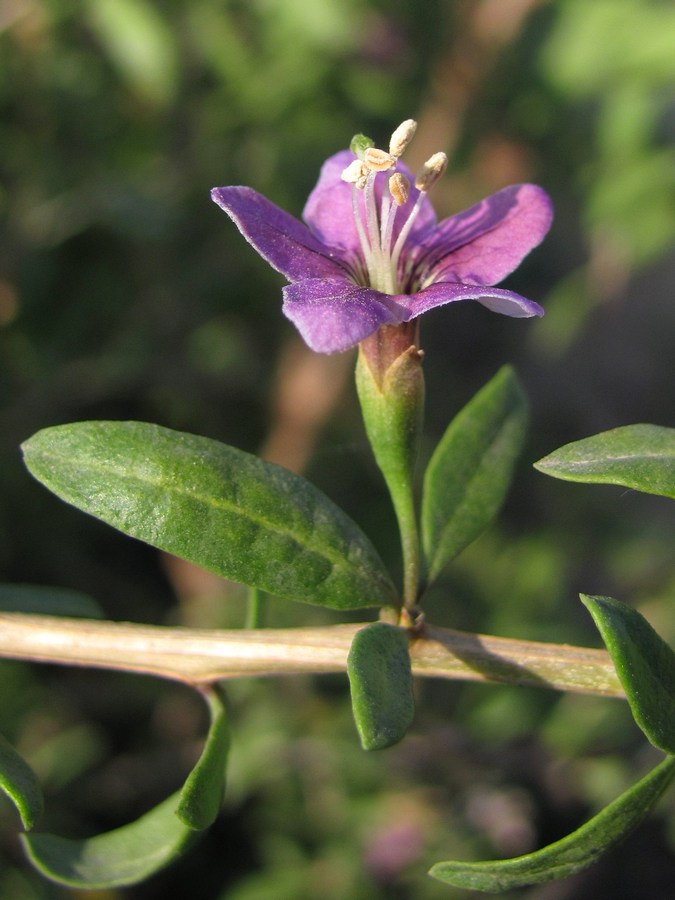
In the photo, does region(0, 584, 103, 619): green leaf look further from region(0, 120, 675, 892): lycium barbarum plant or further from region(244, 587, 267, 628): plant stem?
region(244, 587, 267, 628): plant stem

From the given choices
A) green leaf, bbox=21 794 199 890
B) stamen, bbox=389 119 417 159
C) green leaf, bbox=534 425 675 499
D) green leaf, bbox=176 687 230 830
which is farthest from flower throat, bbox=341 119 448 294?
green leaf, bbox=21 794 199 890

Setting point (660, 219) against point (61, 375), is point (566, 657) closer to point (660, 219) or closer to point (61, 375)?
point (61, 375)

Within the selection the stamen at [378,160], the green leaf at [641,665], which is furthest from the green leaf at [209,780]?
the stamen at [378,160]

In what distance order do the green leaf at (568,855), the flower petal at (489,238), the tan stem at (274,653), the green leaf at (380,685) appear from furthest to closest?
the flower petal at (489,238) < the tan stem at (274,653) < the green leaf at (568,855) < the green leaf at (380,685)

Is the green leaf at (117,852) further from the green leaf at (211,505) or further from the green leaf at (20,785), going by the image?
the green leaf at (211,505)

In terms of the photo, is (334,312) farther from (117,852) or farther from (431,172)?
(117,852)

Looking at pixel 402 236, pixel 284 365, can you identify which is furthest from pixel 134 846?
pixel 284 365
